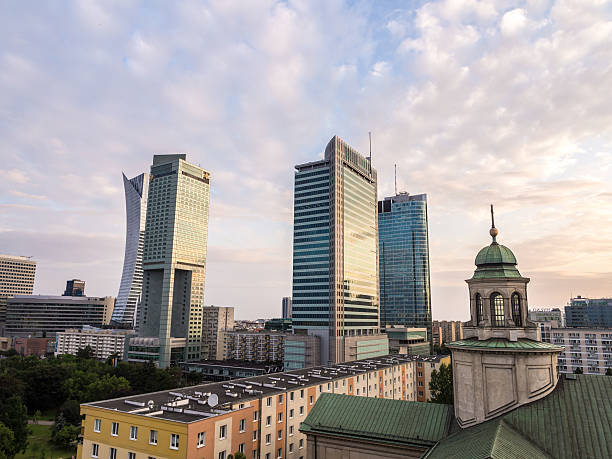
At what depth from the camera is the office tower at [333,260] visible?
161 m

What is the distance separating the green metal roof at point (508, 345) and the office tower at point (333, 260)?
12346 cm

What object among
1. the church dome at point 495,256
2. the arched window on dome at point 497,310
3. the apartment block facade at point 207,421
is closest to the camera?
the arched window on dome at point 497,310

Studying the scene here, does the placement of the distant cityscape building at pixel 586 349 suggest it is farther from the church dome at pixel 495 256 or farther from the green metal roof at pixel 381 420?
the church dome at pixel 495 256

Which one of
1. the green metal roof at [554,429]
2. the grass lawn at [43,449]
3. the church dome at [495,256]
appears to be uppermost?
the church dome at [495,256]

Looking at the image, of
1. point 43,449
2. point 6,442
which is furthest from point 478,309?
point 43,449

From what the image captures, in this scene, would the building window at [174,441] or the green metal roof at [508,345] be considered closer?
the green metal roof at [508,345]

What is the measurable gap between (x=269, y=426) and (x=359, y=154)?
15536 centimetres

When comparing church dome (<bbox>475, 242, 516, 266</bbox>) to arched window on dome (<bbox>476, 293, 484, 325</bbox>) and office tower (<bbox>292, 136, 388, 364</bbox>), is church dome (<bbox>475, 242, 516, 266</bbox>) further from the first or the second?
office tower (<bbox>292, 136, 388, 364</bbox>)

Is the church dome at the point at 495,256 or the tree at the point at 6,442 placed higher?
the church dome at the point at 495,256

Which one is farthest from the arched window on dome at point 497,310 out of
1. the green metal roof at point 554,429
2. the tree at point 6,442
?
the tree at point 6,442

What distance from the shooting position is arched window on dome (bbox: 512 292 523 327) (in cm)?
3638

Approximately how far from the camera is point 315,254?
170 m

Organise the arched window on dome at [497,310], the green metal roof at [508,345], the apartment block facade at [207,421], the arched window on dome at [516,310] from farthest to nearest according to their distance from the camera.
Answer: the apartment block facade at [207,421] < the arched window on dome at [497,310] < the arched window on dome at [516,310] < the green metal roof at [508,345]

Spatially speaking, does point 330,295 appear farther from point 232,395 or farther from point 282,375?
point 232,395
